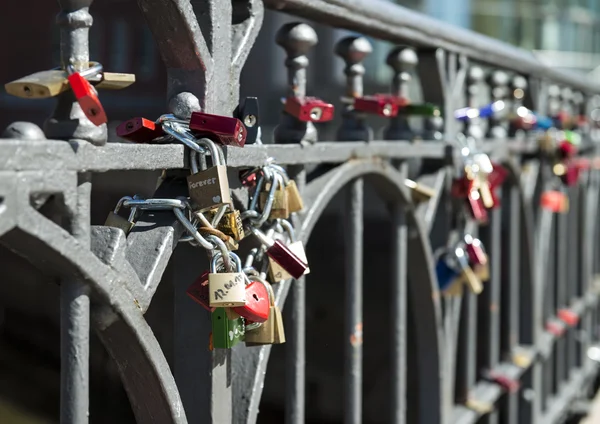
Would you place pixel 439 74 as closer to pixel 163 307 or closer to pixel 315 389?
pixel 315 389

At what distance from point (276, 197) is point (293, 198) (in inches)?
1.7

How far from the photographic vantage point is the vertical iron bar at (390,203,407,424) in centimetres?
212

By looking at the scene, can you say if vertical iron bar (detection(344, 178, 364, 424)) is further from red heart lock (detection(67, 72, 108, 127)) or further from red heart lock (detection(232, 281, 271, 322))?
red heart lock (detection(67, 72, 108, 127))

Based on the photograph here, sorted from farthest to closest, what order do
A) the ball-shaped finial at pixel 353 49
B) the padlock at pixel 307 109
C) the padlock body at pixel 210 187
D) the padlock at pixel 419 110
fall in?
the padlock at pixel 419 110, the ball-shaped finial at pixel 353 49, the padlock at pixel 307 109, the padlock body at pixel 210 187

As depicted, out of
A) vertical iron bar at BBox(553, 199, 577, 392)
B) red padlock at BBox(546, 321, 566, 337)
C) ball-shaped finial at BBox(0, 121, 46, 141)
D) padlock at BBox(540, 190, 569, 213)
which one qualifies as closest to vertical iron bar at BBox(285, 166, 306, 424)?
ball-shaped finial at BBox(0, 121, 46, 141)

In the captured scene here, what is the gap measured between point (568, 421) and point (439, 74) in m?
2.48

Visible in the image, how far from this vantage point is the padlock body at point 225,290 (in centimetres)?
119

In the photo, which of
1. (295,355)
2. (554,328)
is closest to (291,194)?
(295,355)

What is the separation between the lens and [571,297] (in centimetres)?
430

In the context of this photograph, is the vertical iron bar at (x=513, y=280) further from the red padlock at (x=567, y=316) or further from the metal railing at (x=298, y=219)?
the red padlock at (x=567, y=316)

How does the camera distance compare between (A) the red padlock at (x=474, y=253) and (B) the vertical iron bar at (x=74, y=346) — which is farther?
(A) the red padlock at (x=474, y=253)

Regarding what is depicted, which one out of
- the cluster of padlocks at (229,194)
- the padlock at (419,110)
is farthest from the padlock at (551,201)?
the cluster of padlocks at (229,194)

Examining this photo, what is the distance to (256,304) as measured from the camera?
4.10 ft

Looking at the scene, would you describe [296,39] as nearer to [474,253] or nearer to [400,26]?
[400,26]
